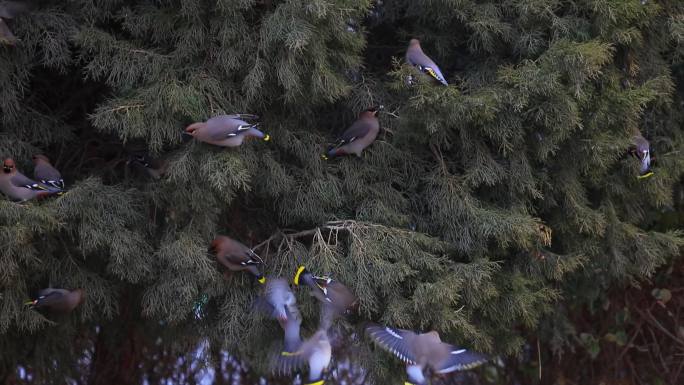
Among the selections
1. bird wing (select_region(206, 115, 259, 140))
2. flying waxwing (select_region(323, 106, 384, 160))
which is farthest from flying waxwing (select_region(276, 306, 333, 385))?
bird wing (select_region(206, 115, 259, 140))

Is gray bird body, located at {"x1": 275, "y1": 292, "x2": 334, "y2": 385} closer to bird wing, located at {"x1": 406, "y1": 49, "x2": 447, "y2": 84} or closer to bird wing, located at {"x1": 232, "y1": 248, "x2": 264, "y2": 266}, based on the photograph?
bird wing, located at {"x1": 232, "y1": 248, "x2": 264, "y2": 266}

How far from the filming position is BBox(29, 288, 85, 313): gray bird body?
3.93 meters

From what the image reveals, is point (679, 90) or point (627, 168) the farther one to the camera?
point (679, 90)

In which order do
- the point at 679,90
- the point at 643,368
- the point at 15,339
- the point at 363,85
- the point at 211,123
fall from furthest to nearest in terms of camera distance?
the point at 643,368
the point at 679,90
the point at 363,85
the point at 15,339
the point at 211,123

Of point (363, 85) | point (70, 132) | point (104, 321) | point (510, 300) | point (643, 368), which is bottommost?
point (643, 368)

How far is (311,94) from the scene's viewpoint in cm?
414

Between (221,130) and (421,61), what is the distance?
110 cm

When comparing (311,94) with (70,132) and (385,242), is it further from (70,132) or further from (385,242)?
(70,132)

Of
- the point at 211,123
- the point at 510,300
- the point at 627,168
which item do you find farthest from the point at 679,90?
the point at 211,123

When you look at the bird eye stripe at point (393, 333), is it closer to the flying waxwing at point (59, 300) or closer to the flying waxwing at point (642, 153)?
the flying waxwing at point (59, 300)

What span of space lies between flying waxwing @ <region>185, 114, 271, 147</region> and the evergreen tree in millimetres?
72

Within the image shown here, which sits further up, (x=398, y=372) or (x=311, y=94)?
(x=311, y=94)

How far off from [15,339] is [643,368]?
14.7 feet

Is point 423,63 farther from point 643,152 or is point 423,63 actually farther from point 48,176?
point 48,176
